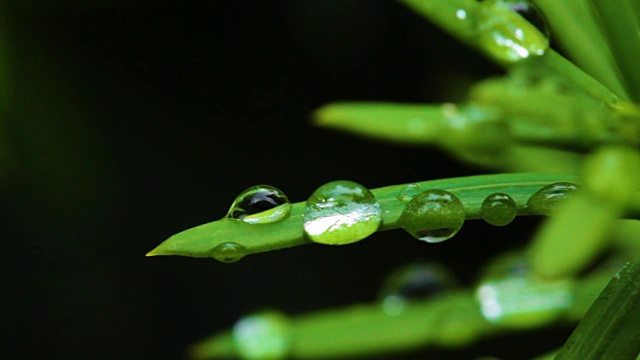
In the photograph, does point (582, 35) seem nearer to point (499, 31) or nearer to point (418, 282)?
point (499, 31)

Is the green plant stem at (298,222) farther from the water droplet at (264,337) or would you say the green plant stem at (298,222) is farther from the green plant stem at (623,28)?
the water droplet at (264,337)

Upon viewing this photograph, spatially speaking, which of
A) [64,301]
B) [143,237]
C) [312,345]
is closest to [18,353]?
[64,301]

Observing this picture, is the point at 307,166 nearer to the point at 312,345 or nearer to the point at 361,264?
the point at 361,264

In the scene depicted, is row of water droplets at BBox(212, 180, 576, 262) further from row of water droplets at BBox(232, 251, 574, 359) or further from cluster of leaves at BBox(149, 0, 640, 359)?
row of water droplets at BBox(232, 251, 574, 359)

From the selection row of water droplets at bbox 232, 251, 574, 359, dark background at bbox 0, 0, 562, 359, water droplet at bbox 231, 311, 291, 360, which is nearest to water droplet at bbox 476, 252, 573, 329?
row of water droplets at bbox 232, 251, 574, 359

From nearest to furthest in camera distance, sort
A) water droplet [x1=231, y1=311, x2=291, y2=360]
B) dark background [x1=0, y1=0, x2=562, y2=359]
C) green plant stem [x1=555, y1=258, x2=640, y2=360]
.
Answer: green plant stem [x1=555, y1=258, x2=640, y2=360] → water droplet [x1=231, y1=311, x2=291, y2=360] → dark background [x1=0, y1=0, x2=562, y2=359]

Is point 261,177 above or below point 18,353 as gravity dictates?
above

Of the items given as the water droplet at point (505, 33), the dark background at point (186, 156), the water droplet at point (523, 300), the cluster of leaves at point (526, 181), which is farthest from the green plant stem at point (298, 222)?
the dark background at point (186, 156)
